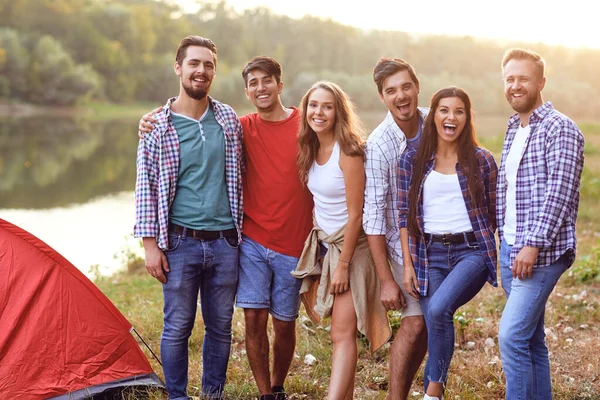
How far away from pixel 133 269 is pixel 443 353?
772 centimetres

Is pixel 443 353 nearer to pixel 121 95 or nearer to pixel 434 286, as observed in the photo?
pixel 434 286

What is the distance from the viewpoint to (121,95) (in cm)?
7131

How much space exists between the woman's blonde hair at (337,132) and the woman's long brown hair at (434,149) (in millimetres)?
356

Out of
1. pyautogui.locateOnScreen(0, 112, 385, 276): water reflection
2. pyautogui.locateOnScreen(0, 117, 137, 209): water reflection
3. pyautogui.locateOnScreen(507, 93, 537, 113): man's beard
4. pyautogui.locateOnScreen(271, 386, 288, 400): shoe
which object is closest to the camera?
pyautogui.locateOnScreen(507, 93, 537, 113): man's beard

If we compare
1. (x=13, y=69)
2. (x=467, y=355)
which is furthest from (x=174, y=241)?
(x=13, y=69)

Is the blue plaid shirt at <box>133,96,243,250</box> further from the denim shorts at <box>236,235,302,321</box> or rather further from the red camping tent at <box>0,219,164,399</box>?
the red camping tent at <box>0,219,164,399</box>

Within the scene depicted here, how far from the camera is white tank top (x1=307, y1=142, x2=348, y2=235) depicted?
410 centimetres

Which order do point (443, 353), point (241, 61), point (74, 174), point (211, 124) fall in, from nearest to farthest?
point (443, 353), point (211, 124), point (74, 174), point (241, 61)

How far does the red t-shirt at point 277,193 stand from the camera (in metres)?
4.38

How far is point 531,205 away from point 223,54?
100278 millimetres

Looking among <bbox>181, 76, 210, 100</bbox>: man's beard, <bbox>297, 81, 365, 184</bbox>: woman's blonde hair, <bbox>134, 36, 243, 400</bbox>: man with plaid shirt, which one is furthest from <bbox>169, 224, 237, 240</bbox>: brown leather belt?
<bbox>181, 76, 210, 100</bbox>: man's beard

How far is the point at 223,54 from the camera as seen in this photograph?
100625 mm

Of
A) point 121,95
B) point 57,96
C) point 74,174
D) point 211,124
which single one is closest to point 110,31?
point 121,95

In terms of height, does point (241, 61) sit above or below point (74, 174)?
above
